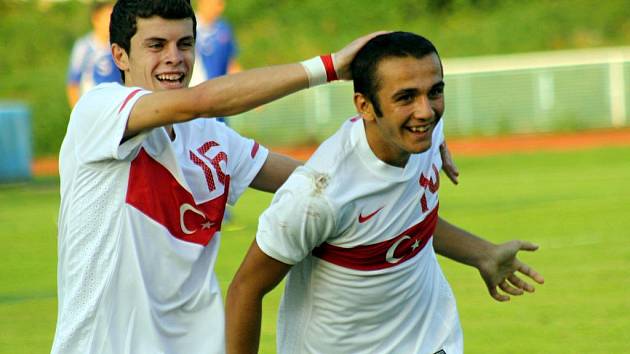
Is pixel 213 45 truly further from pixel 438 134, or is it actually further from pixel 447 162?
pixel 438 134

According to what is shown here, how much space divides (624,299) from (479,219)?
16.0 feet

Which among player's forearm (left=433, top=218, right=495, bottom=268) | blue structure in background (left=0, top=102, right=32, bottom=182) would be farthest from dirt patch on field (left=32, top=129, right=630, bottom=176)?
player's forearm (left=433, top=218, right=495, bottom=268)

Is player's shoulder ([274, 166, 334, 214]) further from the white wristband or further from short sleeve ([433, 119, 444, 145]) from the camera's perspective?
short sleeve ([433, 119, 444, 145])

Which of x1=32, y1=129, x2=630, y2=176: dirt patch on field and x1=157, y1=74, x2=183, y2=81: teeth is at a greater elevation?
x1=157, y1=74, x2=183, y2=81: teeth

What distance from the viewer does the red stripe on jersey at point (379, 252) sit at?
13.5ft

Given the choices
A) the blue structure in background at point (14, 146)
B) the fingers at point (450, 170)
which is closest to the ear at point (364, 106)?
A: the fingers at point (450, 170)

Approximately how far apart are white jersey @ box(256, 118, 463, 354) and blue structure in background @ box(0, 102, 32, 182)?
59.5 feet

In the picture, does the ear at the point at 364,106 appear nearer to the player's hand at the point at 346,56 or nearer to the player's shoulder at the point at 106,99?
the player's hand at the point at 346,56

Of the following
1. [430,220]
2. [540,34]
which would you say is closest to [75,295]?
[430,220]

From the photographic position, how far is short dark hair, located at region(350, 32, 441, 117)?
3.95 meters

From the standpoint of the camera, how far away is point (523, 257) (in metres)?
10.5

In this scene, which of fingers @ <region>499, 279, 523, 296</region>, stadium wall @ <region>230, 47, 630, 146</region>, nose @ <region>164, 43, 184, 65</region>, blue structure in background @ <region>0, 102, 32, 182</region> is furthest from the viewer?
stadium wall @ <region>230, 47, 630, 146</region>

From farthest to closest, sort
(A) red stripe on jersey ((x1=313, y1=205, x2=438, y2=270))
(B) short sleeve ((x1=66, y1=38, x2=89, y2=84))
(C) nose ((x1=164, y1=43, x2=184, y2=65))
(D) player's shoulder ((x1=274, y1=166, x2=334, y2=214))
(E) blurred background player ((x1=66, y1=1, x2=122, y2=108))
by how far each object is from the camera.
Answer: (B) short sleeve ((x1=66, y1=38, x2=89, y2=84)) → (E) blurred background player ((x1=66, y1=1, x2=122, y2=108)) → (C) nose ((x1=164, y1=43, x2=184, y2=65)) → (A) red stripe on jersey ((x1=313, y1=205, x2=438, y2=270)) → (D) player's shoulder ((x1=274, y1=166, x2=334, y2=214))

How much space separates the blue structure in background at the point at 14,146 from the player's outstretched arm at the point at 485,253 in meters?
17.9
